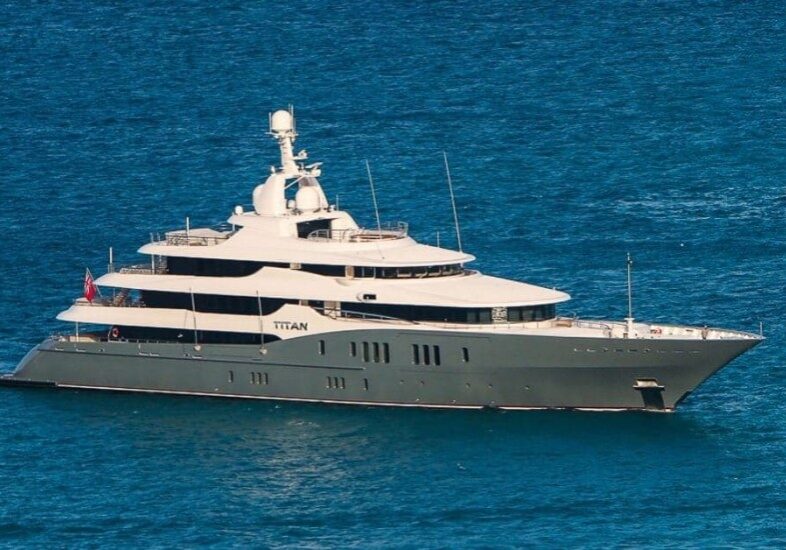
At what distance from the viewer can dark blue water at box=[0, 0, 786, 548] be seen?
101m

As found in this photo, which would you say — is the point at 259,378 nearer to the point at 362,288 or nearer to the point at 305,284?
the point at 305,284

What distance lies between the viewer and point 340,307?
115m

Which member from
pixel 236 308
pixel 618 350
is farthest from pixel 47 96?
pixel 618 350

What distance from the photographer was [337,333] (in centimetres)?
11444

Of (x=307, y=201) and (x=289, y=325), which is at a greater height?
(x=307, y=201)

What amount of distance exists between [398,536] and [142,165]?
56362 mm

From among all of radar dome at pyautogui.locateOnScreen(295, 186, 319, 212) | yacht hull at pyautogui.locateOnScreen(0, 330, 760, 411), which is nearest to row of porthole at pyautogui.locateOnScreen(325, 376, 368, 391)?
yacht hull at pyautogui.locateOnScreen(0, 330, 760, 411)

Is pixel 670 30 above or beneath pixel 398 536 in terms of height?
above

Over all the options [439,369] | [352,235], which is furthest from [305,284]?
[439,369]

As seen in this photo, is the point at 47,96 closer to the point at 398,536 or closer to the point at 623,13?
the point at 623,13

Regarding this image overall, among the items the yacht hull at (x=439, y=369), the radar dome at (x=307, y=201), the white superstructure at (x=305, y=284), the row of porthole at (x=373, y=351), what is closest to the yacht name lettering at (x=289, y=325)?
the white superstructure at (x=305, y=284)

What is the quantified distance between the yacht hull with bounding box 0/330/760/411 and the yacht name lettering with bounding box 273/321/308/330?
20.7 inches

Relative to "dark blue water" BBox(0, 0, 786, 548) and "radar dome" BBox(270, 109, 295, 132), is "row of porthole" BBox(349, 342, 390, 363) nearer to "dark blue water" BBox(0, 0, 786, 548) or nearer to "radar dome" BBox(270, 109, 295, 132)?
"dark blue water" BBox(0, 0, 786, 548)

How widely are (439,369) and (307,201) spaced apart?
10.1 m
